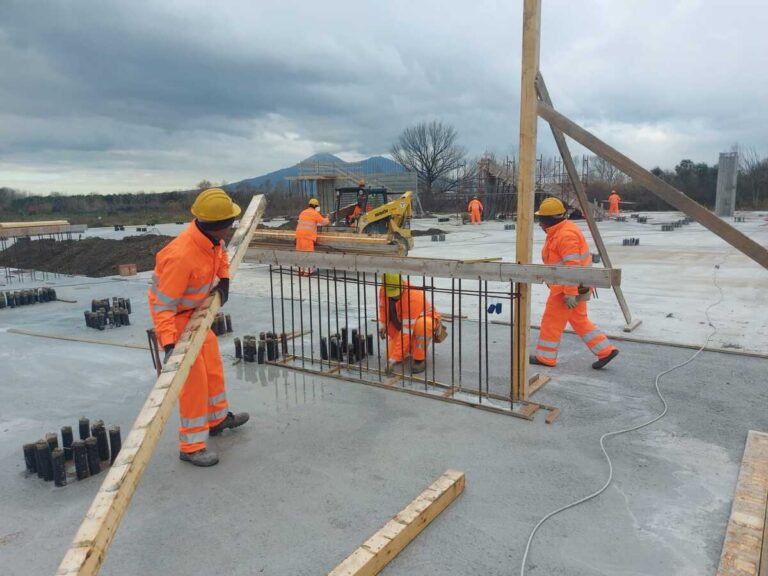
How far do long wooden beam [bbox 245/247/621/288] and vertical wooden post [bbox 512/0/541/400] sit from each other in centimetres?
23

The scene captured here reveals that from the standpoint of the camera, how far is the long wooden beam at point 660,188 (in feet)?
12.2

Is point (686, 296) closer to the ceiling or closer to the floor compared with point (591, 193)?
closer to the floor

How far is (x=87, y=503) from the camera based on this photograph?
10.7 ft

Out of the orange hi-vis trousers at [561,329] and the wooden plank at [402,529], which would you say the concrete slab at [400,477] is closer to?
the wooden plank at [402,529]

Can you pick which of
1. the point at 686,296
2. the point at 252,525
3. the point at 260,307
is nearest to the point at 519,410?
the point at 252,525

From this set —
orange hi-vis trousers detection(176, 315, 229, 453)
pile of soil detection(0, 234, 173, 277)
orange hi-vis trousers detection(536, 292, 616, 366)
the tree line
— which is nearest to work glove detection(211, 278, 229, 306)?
orange hi-vis trousers detection(176, 315, 229, 453)

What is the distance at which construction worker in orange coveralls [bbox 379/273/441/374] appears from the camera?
5.46m

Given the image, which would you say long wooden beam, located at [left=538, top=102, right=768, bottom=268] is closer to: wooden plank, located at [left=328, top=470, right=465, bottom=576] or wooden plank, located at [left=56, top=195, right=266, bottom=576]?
wooden plank, located at [left=328, top=470, right=465, bottom=576]

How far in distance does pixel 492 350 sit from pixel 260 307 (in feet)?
14.2

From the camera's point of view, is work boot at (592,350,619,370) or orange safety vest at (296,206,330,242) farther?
orange safety vest at (296,206,330,242)

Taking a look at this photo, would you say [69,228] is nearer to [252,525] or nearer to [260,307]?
[260,307]

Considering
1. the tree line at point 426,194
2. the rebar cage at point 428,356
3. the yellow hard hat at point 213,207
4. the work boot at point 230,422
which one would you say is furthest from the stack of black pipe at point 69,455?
the tree line at point 426,194

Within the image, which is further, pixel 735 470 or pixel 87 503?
pixel 735 470

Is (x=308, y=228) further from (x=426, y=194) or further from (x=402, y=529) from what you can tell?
(x=426, y=194)
